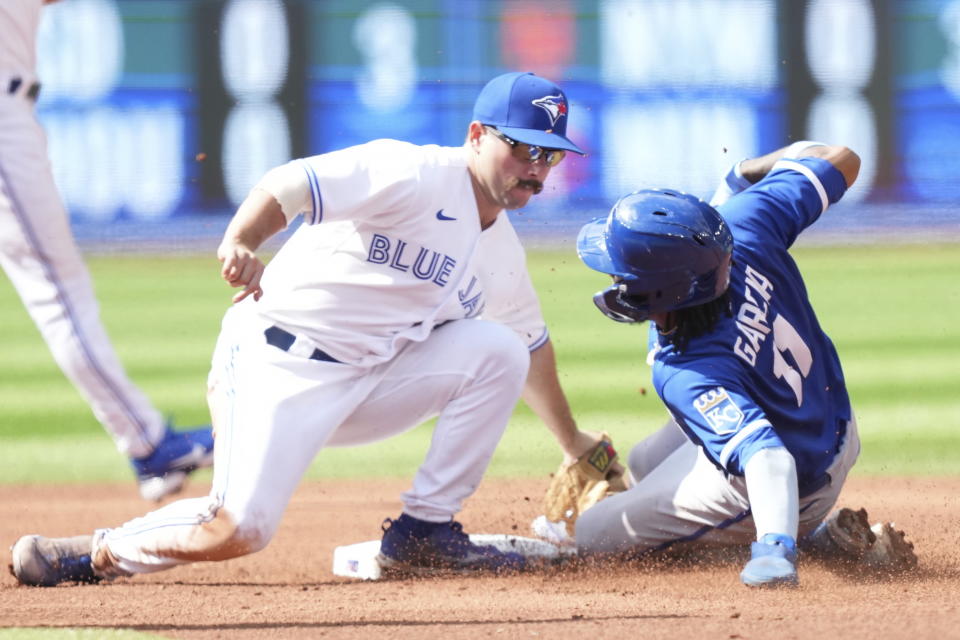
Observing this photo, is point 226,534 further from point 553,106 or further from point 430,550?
point 553,106

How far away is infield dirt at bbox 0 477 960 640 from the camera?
8.27 feet

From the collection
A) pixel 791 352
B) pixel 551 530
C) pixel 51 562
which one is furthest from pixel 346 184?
pixel 551 530

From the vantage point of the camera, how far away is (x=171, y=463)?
3.51 m

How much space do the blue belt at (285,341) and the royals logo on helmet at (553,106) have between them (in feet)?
2.67

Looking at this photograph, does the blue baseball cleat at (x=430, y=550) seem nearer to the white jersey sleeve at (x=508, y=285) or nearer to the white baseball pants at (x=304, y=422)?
the white baseball pants at (x=304, y=422)

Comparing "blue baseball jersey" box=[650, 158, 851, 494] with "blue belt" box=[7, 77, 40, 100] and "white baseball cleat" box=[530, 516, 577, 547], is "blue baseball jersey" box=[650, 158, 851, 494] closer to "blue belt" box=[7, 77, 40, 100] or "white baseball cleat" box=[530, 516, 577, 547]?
"white baseball cleat" box=[530, 516, 577, 547]

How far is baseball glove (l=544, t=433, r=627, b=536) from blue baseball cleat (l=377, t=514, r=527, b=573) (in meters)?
0.54

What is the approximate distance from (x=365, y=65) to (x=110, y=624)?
6894mm

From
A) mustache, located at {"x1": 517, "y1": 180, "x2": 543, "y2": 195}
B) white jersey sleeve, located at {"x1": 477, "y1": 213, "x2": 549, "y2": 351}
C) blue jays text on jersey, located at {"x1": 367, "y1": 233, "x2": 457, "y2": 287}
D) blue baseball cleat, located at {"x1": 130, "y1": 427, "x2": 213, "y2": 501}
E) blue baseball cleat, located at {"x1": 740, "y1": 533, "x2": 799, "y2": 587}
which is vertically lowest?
blue baseball cleat, located at {"x1": 130, "y1": 427, "x2": 213, "y2": 501}

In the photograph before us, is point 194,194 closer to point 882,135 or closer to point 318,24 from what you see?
point 318,24

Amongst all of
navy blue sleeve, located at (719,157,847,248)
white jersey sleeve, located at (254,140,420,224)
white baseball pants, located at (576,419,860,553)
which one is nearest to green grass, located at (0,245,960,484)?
white baseball pants, located at (576,419,860,553)

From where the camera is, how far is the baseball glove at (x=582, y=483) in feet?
12.9

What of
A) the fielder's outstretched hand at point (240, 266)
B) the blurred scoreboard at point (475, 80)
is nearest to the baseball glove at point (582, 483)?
the fielder's outstretched hand at point (240, 266)

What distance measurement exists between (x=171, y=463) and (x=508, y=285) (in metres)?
1.15
